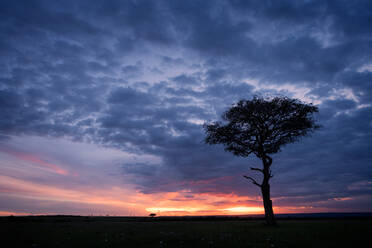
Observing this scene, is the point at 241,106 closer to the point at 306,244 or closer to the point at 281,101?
the point at 281,101

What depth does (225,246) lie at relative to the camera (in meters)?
11.7

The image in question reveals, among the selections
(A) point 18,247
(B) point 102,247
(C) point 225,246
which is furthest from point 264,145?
(A) point 18,247

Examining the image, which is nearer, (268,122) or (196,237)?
(196,237)

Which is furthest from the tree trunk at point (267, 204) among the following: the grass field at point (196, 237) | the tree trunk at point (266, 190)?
the grass field at point (196, 237)

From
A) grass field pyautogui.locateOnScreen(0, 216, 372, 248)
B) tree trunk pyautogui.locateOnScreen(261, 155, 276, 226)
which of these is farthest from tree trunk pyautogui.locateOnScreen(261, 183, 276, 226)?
grass field pyautogui.locateOnScreen(0, 216, 372, 248)

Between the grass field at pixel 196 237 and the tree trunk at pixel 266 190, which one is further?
the tree trunk at pixel 266 190

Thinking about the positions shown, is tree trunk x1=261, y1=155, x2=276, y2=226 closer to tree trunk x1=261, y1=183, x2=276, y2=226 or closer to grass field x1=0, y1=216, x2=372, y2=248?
tree trunk x1=261, y1=183, x2=276, y2=226

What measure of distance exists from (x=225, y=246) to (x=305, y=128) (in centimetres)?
2718

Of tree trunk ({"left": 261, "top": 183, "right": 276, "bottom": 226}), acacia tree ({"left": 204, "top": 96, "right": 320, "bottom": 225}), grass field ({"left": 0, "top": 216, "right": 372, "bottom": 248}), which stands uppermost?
acacia tree ({"left": 204, "top": 96, "right": 320, "bottom": 225})

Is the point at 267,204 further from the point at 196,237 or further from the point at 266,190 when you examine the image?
the point at 196,237

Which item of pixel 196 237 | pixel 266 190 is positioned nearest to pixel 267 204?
pixel 266 190

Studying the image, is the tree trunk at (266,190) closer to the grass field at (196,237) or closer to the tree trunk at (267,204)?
the tree trunk at (267,204)

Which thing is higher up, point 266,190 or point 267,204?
point 266,190

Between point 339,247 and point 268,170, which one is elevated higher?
point 268,170
